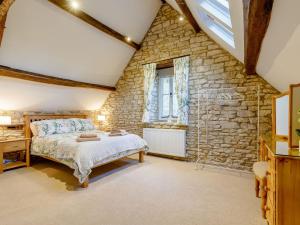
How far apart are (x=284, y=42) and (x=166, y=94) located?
139 inches

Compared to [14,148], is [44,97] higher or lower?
higher

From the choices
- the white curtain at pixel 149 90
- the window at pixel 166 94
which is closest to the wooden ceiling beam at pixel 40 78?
the white curtain at pixel 149 90

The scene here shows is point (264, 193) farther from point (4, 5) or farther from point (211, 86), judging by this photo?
point (4, 5)

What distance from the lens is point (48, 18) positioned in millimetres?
3441

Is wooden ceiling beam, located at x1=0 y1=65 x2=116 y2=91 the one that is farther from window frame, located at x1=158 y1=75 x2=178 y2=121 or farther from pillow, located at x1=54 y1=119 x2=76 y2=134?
window frame, located at x1=158 y1=75 x2=178 y2=121

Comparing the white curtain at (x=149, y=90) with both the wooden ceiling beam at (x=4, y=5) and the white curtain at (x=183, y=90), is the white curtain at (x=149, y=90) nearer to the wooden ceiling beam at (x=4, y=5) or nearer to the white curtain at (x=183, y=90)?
the white curtain at (x=183, y=90)

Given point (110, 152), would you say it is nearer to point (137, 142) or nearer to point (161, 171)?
point (137, 142)

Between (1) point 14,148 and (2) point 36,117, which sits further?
(2) point 36,117

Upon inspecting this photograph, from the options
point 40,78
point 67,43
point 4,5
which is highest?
point 67,43

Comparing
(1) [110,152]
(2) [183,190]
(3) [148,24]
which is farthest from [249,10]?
(3) [148,24]

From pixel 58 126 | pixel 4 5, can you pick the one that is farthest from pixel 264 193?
pixel 58 126

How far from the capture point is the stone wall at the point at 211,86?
3693mm

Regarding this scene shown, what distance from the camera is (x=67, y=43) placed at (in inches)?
160

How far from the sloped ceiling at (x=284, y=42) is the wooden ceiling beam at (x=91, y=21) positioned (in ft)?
10.9
